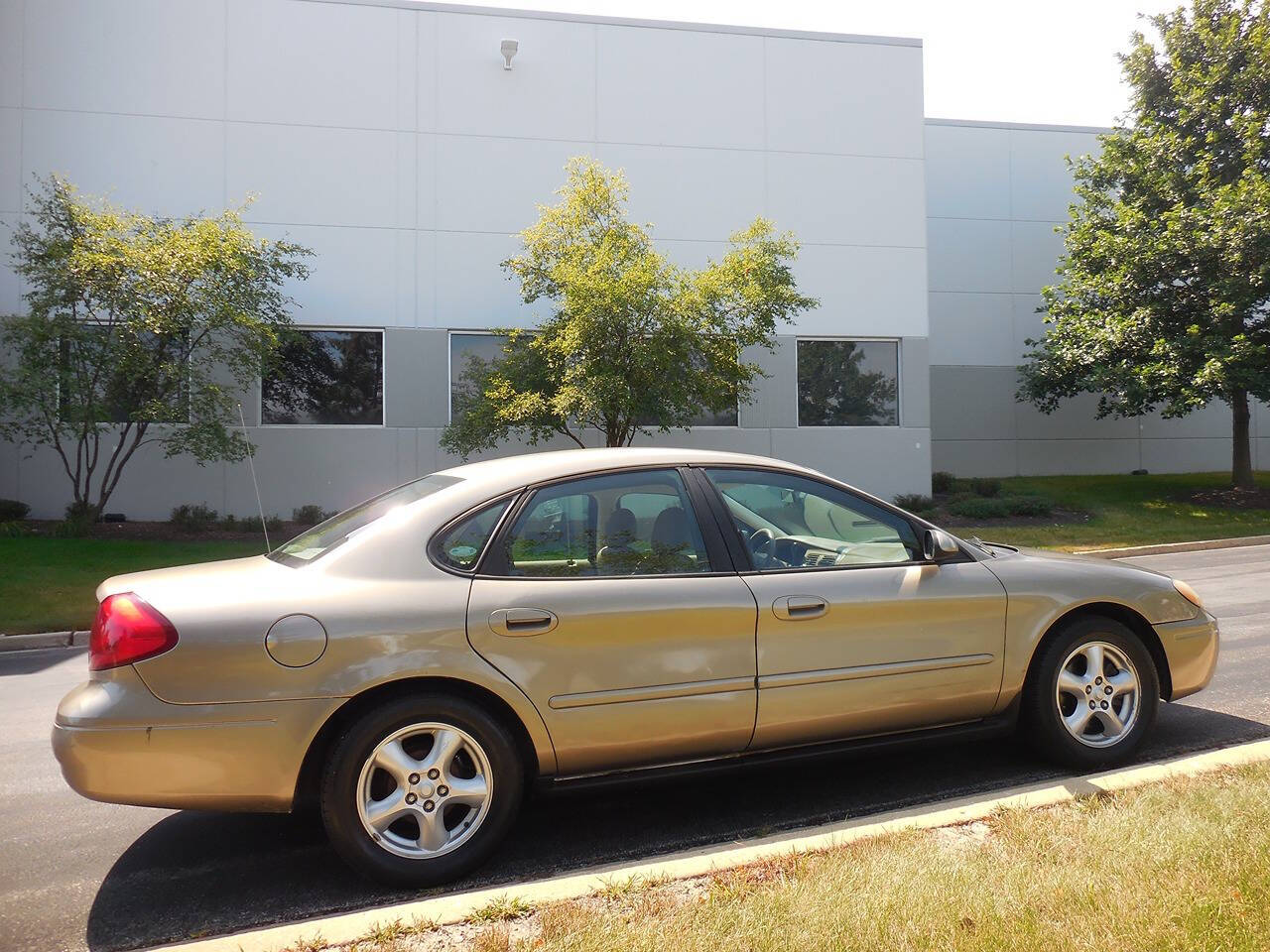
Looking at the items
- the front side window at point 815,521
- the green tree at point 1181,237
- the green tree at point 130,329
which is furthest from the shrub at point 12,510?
the green tree at point 1181,237

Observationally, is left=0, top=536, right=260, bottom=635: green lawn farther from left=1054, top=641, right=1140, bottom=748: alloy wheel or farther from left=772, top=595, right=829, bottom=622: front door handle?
left=1054, top=641, right=1140, bottom=748: alloy wheel

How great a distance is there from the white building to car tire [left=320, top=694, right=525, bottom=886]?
14.1 meters

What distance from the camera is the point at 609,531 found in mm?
3803

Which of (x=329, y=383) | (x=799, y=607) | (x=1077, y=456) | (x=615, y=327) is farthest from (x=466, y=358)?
(x=1077, y=456)

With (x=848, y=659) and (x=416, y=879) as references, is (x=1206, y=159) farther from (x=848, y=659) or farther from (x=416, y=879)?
(x=416, y=879)

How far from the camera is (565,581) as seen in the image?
3.63 metres

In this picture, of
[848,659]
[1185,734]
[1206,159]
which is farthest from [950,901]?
[1206,159]

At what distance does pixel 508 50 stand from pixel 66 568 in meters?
11.6

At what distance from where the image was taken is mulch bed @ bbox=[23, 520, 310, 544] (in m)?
14.9

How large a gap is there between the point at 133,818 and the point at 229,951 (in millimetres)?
1872

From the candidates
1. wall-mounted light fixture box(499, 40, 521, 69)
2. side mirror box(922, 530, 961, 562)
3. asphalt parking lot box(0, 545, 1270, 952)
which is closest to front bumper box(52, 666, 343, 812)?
asphalt parking lot box(0, 545, 1270, 952)

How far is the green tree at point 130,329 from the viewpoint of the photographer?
45.8 ft

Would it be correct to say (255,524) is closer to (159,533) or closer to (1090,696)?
(159,533)

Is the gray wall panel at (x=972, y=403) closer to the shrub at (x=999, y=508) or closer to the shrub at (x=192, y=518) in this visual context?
the shrub at (x=999, y=508)
